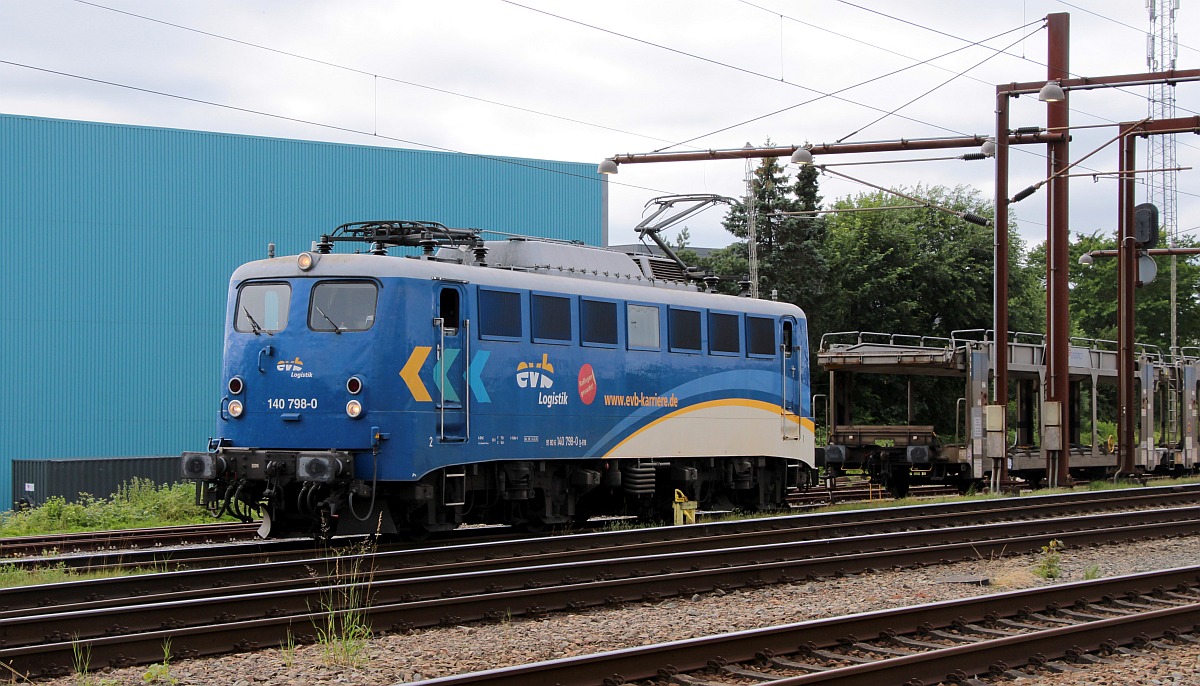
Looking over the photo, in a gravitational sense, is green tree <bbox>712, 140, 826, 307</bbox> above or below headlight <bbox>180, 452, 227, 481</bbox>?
above

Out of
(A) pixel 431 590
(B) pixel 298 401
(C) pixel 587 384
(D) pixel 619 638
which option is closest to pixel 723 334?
(C) pixel 587 384

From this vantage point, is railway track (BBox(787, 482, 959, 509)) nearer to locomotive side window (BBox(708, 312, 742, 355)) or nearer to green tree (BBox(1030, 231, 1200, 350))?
locomotive side window (BBox(708, 312, 742, 355))

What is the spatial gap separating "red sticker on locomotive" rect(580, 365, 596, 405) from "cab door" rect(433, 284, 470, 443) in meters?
2.04

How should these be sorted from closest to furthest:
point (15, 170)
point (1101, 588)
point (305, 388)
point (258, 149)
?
point (1101, 588)
point (305, 388)
point (15, 170)
point (258, 149)

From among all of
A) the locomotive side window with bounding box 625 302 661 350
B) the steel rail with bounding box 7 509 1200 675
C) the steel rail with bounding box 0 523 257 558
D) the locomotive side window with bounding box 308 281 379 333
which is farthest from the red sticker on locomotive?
the steel rail with bounding box 0 523 257 558

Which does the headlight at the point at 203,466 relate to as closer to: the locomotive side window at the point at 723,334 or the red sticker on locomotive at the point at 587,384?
the red sticker on locomotive at the point at 587,384

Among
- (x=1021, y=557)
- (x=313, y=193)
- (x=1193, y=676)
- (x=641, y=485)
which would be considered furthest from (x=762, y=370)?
(x=313, y=193)

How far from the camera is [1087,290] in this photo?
2867 inches

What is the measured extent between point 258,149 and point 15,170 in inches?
262

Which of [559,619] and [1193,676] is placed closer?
[1193,676]

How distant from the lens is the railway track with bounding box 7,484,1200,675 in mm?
9062

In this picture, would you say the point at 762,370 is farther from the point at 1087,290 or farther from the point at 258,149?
the point at 1087,290

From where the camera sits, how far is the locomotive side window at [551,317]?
1645 centimetres

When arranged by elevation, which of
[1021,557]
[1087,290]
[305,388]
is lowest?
[1021,557]
